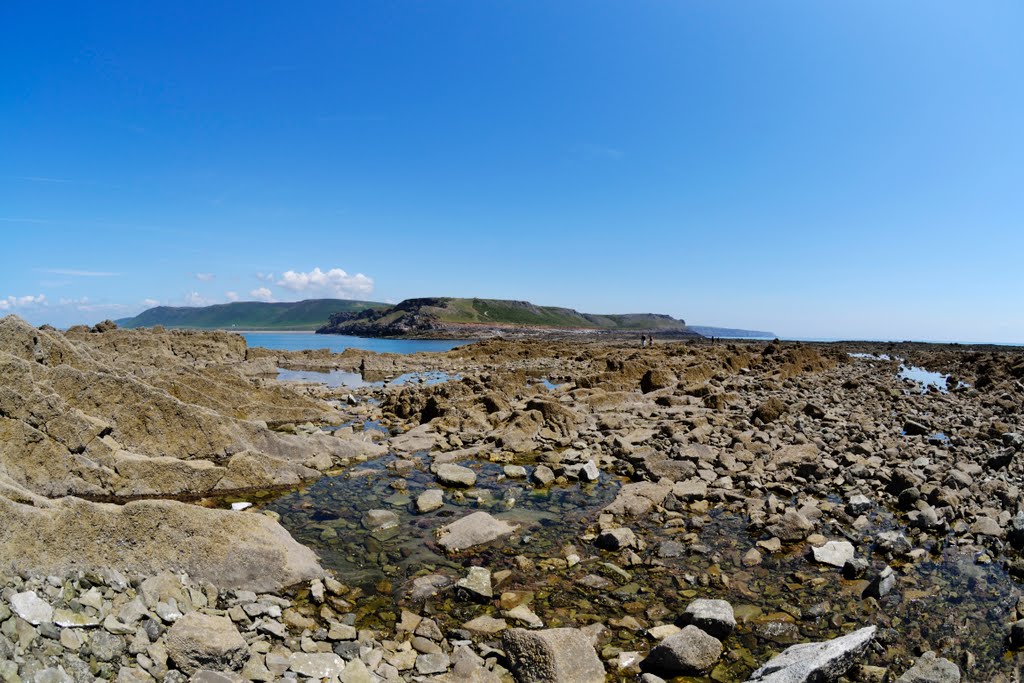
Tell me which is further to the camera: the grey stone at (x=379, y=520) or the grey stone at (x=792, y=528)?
the grey stone at (x=379, y=520)

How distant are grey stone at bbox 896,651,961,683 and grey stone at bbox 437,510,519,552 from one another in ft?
20.0

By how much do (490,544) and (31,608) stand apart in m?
6.18

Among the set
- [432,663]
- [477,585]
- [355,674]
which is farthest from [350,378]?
[355,674]

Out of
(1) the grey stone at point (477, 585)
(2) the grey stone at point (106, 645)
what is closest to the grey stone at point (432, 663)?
(1) the grey stone at point (477, 585)

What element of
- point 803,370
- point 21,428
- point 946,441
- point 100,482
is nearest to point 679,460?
point 946,441

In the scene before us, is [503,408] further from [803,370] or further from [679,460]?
[803,370]

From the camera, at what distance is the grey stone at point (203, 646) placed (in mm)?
5273

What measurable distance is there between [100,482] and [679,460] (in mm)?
13646

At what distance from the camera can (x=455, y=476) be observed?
12.9 metres

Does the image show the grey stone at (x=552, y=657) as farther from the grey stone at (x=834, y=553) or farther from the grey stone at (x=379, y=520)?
the grey stone at (x=834, y=553)

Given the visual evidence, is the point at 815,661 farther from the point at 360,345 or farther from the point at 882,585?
the point at 360,345

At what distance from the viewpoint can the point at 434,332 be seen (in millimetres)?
170000

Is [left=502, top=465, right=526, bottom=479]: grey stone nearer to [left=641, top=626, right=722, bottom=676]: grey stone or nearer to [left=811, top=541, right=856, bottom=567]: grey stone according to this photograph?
[left=811, top=541, right=856, bottom=567]: grey stone

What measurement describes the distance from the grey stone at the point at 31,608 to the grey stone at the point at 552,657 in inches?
197
